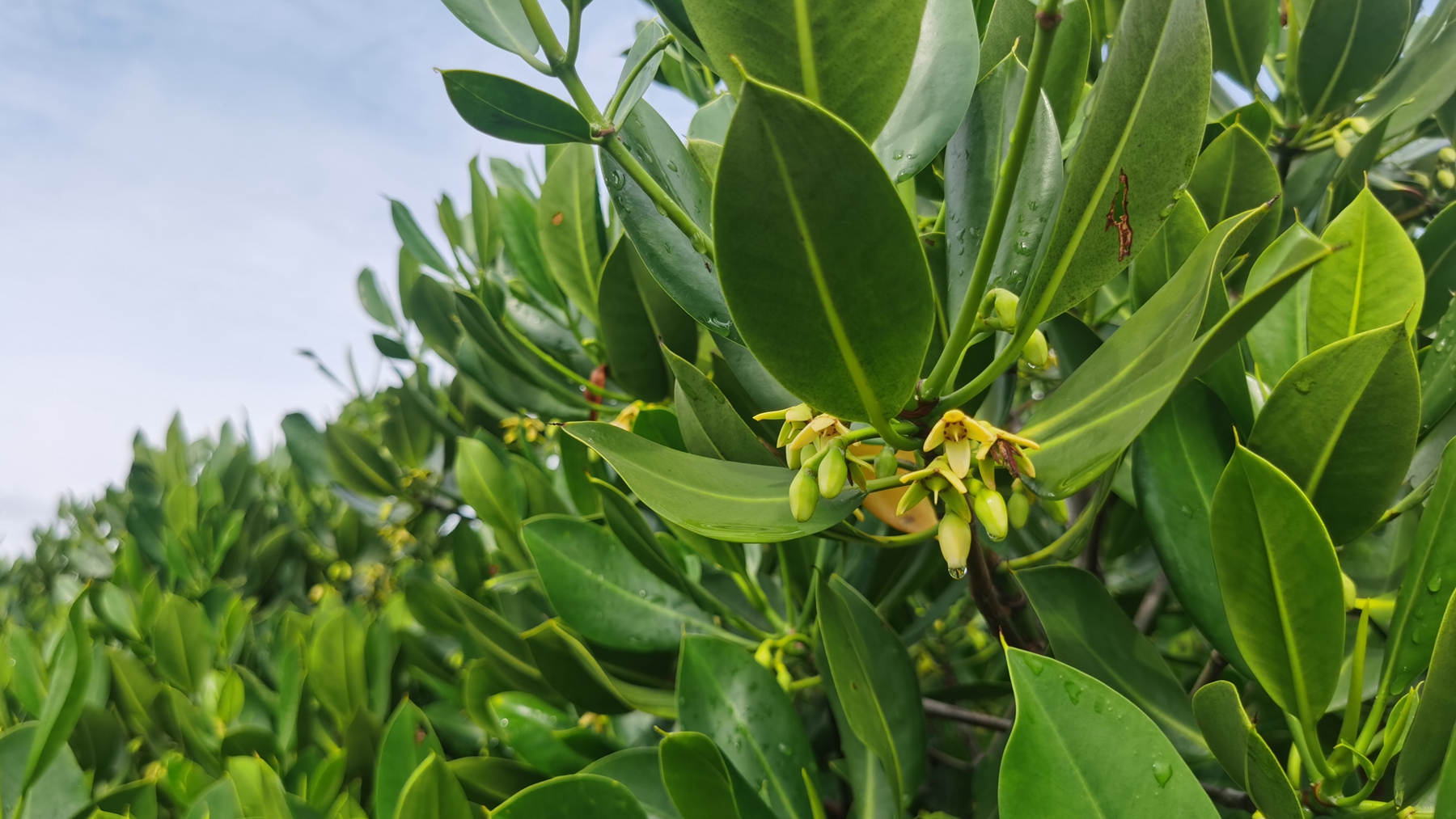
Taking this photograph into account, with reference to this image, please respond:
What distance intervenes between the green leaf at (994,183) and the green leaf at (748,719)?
57 centimetres

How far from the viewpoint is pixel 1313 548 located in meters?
0.69

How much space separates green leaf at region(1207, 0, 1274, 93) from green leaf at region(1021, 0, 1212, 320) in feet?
2.56

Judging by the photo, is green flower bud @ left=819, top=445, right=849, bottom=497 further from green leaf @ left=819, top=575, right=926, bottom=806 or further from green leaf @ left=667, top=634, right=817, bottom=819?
green leaf @ left=667, top=634, right=817, bottom=819

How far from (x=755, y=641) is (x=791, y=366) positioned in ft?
2.87

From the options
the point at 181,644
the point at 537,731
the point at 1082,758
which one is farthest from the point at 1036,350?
the point at 181,644

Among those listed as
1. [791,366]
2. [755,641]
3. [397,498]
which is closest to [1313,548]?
[791,366]

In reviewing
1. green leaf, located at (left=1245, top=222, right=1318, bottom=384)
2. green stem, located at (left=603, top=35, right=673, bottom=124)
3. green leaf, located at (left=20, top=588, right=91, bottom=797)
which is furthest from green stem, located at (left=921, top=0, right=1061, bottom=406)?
green leaf, located at (left=20, top=588, right=91, bottom=797)

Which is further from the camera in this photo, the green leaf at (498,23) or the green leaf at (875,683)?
the green leaf at (875,683)

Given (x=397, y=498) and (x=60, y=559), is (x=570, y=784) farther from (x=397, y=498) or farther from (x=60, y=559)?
(x=60, y=559)

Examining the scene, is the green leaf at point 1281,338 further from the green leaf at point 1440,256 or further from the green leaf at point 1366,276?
the green leaf at point 1440,256

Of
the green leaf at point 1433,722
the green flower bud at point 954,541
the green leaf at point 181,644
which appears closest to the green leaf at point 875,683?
the green flower bud at point 954,541

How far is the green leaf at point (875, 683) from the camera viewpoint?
3.15 feet

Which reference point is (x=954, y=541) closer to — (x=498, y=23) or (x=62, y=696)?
(x=498, y=23)

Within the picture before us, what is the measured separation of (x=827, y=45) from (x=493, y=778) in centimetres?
118
